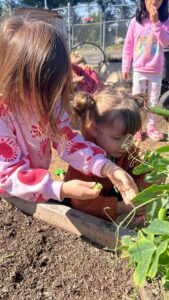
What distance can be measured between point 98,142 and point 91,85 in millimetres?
2752

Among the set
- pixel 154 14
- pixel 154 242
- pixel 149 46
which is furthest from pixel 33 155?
pixel 149 46

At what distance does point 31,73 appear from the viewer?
1410mm

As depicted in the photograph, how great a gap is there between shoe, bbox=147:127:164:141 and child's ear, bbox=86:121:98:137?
7.08 feet

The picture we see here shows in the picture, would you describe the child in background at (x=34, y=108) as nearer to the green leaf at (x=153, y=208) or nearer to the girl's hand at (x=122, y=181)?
the girl's hand at (x=122, y=181)

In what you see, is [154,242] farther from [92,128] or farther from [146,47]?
[146,47]

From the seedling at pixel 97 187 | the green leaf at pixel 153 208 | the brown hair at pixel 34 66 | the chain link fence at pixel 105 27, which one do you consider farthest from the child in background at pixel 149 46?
the chain link fence at pixel 105 27

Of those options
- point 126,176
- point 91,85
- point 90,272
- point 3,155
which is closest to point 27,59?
point 3,155

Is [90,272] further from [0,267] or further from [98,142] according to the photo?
[98,142]

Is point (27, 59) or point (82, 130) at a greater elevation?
point (27, 59)

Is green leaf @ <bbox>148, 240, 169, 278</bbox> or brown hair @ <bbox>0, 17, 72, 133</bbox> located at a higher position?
brown hair @ <bbox>0, 17, 72, 133</bbox>

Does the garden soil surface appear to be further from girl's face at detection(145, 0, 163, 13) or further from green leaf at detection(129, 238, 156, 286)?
girl's face at detection(145, 0, 163, 13)

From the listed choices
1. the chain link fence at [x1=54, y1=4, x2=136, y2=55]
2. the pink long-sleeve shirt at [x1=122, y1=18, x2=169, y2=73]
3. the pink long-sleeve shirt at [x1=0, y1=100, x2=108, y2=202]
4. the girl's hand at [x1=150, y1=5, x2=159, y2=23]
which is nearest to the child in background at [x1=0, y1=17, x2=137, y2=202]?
the pink long-sleeve shirt at [x1=0, y1=100, x2=108, y2=202]

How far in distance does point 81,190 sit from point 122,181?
0.47 ft

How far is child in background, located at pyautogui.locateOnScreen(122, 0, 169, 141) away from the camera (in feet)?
12.2
